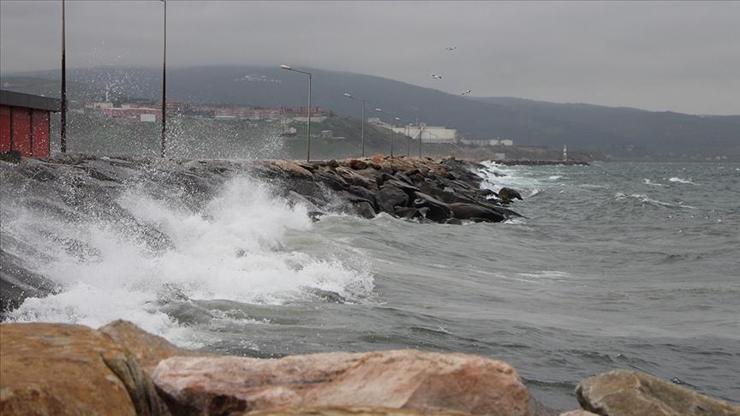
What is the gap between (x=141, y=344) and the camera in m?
5.75

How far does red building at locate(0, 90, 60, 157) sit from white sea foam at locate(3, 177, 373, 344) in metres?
7.86

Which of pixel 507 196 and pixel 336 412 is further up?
pixel 336 412

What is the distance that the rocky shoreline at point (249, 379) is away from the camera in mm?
4691

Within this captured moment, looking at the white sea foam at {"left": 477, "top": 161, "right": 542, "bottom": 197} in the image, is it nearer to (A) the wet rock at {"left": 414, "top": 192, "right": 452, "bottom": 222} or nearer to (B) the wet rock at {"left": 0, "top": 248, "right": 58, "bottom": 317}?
(A) the wet rock at {"left": 414, "top": 192, "right": 452, "bottom": 222}

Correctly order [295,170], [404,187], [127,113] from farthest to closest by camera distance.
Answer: [127,113], [404,187], [295,170]

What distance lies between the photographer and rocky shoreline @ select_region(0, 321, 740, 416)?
469cm

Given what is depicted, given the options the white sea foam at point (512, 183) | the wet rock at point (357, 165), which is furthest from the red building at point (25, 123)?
the white sea foam at point (512, 183)

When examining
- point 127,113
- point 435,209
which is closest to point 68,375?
point 435,209

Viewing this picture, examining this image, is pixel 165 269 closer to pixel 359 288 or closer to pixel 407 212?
pixel 359 288

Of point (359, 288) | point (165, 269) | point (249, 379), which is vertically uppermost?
point (249, 379)

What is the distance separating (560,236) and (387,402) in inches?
892

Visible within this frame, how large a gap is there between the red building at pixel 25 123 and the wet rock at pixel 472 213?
Result: 1288 centimetres

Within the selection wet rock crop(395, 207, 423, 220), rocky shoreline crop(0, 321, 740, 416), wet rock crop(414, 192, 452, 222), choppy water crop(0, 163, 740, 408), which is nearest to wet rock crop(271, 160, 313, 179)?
wet rock crop(395, 207, 423, 220)

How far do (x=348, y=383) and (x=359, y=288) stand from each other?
323 inches
